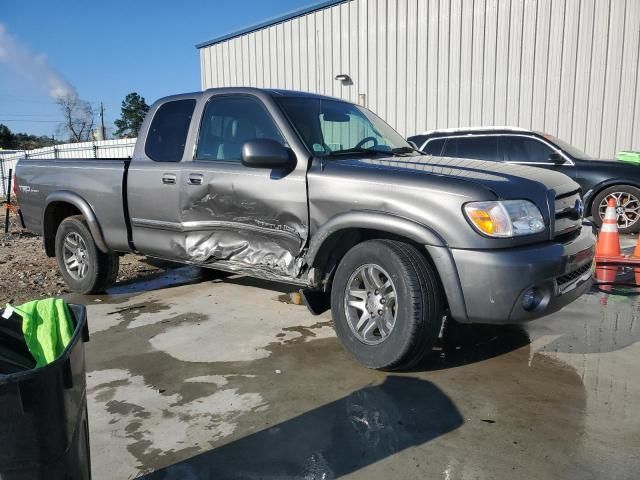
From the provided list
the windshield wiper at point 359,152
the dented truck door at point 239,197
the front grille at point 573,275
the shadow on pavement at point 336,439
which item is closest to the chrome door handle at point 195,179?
the dented truck door at point 239,197

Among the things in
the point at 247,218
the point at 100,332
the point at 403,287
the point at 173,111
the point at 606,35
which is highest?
the point at 606,35

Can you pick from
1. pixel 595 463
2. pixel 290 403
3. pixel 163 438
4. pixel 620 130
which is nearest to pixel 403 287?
pixel 290 403

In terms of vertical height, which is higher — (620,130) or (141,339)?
(620,130)

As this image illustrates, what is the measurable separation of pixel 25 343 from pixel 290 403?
5.27ft

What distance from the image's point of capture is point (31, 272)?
6559mm

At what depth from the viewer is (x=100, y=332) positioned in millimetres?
4422

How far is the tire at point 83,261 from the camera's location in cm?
532

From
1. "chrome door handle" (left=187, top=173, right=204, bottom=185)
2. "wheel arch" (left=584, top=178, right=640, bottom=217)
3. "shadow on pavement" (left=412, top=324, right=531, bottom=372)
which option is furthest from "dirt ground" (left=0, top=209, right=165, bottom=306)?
"wheel arch" (left=584, top=178, right=640, bottom=217)

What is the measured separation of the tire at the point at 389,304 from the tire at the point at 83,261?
2.88 metres

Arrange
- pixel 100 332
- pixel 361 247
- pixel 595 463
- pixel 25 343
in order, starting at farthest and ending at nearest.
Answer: pixel 100 332 < pixel 361 247 < pixel 595 463 < pixel 25 343

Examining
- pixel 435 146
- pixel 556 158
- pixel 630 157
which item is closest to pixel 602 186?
pixel 556 158

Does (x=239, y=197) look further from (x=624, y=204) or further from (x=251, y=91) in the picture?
(x=624, y=204)

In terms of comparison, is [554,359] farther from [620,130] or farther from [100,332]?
[620,130]

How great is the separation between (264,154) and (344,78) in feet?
36.8
